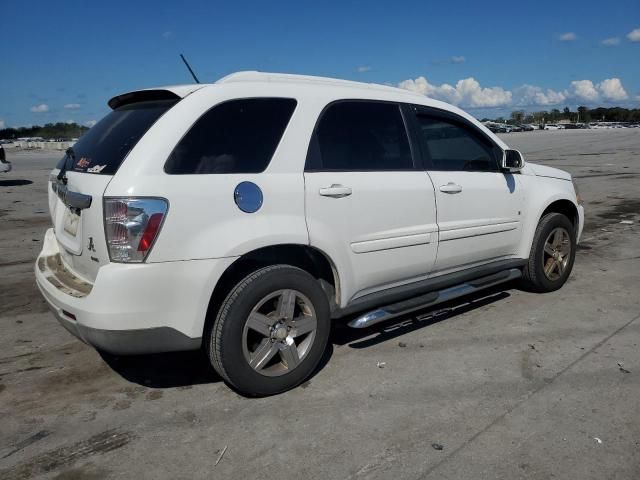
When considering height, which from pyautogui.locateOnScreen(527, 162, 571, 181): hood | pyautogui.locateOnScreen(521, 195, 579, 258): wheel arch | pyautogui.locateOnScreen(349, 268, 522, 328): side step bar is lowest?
pyautogui.locateOnScreen(349, 268, 522, 328): side step bar

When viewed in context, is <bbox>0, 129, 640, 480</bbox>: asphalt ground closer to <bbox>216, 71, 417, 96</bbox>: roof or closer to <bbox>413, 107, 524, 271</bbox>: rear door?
<bbox>413, 107, 524, 271</bbox>: rear door

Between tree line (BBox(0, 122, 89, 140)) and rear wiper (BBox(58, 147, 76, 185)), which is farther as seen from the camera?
tree line (BBox(0, 122, 89, 140))

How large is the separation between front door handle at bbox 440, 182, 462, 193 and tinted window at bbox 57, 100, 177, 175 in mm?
2024

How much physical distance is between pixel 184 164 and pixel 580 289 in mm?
4215

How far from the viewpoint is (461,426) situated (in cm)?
306

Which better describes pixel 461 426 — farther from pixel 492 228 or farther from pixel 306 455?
pixel 492 228

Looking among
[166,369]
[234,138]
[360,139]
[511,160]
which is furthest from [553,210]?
[166,369]

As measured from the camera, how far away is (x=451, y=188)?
424cm

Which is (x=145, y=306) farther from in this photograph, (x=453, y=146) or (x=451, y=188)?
(x=453, y=146)

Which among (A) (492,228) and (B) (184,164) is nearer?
(B) (184,164)

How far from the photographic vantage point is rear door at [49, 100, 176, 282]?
301 cm

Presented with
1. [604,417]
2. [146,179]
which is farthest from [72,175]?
[604,417]

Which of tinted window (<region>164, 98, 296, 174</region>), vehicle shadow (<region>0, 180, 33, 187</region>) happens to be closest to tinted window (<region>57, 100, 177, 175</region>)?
tinted window (<region>164, 98, 296, 174</region>)

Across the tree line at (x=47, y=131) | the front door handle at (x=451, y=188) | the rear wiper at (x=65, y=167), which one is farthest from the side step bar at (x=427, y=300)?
the tree line at (x=47, y=131)
